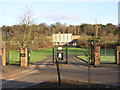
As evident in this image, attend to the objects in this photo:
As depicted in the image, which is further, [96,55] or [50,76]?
[96,55]

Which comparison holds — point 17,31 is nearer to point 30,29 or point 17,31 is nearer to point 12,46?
point 30,29

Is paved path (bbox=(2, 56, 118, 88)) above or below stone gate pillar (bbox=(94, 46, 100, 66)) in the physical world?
below

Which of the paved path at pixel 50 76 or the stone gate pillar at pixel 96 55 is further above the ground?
the stone gate pillar at pixel 96 55

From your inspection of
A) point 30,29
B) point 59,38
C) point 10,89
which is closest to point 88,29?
point 30,29

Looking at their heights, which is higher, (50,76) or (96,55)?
(96,55)

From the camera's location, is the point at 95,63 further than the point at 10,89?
Yes

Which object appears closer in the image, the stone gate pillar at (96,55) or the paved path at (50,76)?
the paved path at (50,76)

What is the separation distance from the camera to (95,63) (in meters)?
24.7

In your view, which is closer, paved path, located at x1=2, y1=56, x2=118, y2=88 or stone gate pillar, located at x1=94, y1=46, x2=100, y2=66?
paved path, located at x1=2, y1=56, x2=118, y2=88

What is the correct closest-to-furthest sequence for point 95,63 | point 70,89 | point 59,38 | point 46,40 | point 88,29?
1. point 70,89
2. point 59,38
3. point 95,63
4. point 46,40
5. point 88,29

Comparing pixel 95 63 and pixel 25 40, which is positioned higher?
pixel 25 40

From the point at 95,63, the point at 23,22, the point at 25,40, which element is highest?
the point at 23,22

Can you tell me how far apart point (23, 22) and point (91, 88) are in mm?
33367

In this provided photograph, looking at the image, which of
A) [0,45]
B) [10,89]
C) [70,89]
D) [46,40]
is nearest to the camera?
[70,89]
